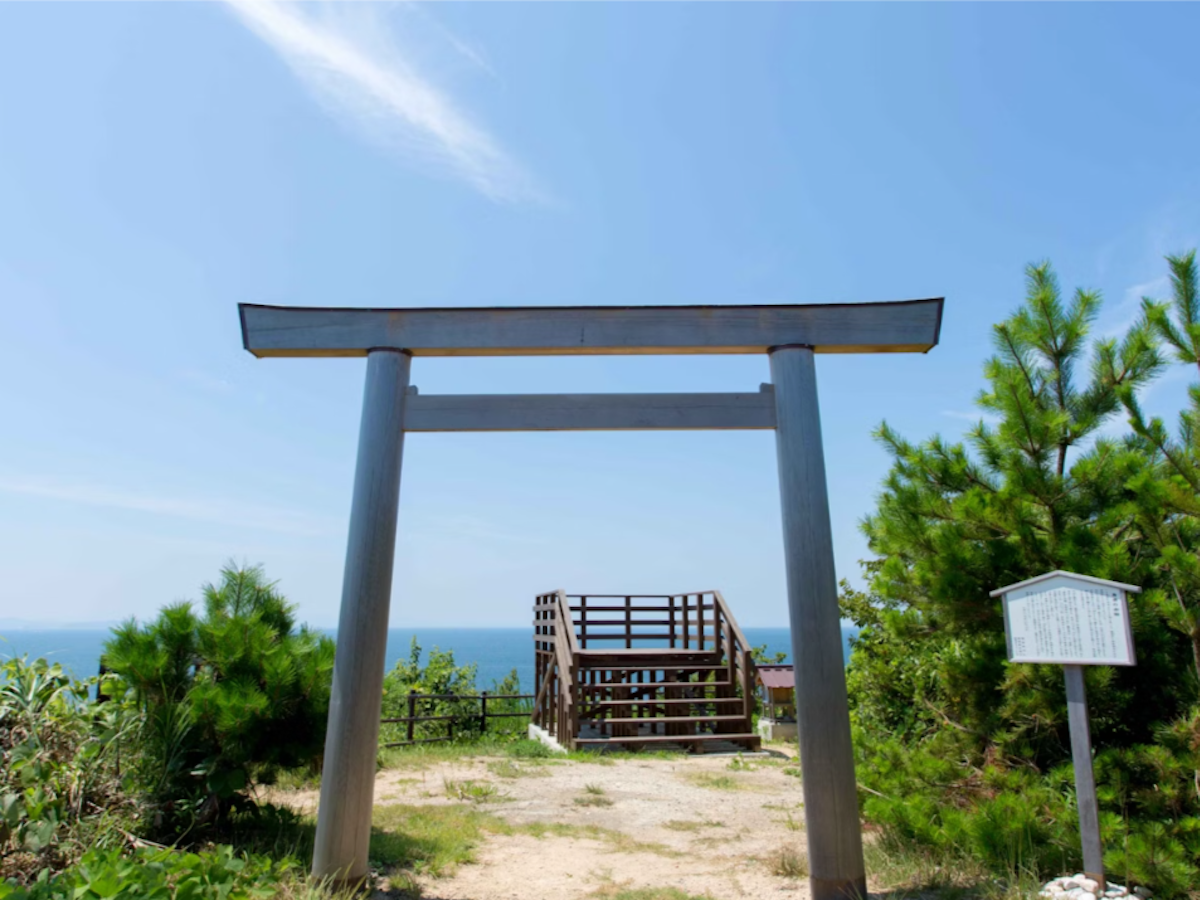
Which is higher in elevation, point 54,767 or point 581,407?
point 581,407

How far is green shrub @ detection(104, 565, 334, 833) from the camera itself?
4.21 m

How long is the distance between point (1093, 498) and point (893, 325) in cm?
147

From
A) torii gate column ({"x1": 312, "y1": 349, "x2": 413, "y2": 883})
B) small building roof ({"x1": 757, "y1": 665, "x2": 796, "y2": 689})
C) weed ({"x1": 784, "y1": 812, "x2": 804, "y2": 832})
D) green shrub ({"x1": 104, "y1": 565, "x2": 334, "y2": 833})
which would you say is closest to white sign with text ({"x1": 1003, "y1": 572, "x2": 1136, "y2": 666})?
weed ({"x1": 784, "y1": 812, "x2": 804, "y2": 832})

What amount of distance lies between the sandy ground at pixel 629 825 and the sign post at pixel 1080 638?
151cm

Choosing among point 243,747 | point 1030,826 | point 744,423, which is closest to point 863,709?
point 1030,826

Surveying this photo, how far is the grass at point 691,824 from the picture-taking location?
5441mm

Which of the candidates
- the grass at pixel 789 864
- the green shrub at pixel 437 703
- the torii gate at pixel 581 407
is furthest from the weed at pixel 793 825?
the green shrub at pixel 437 703

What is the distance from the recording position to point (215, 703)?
13.8ft

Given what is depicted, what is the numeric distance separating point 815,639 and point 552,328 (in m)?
2.31

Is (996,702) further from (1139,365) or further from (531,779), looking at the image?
(531,779)

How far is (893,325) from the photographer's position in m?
4.35

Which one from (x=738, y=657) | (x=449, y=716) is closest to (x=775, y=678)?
(x=738, y=657)

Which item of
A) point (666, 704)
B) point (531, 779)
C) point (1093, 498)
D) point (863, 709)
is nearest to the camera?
point (1093, 498)

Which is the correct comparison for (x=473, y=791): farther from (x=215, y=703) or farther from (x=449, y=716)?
(x=449, y=716)
